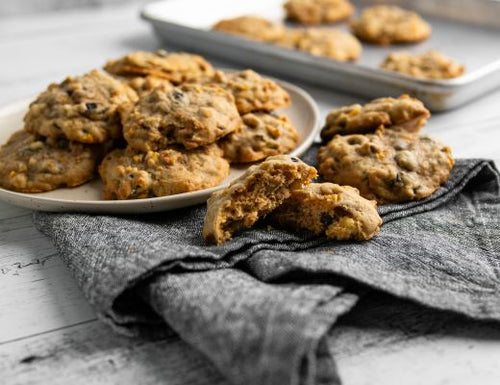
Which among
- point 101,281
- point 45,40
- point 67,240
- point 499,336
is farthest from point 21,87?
point 499,336

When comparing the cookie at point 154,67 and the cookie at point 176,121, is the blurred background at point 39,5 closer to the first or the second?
the cookie at point 154,67

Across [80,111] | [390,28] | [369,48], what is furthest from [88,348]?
[390,28]

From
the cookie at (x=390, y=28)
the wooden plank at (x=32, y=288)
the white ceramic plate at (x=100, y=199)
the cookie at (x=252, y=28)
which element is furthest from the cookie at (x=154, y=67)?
the cookie at (x=390, y=28)

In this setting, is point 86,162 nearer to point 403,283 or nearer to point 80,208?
point 80,208

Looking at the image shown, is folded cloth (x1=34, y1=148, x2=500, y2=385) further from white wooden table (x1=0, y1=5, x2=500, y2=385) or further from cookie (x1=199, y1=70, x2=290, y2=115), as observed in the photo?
cookie (x1=199, y1=70, x2=290, y2=115)

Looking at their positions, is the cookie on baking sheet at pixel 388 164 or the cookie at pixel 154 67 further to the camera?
the cookie at pixel 154 67

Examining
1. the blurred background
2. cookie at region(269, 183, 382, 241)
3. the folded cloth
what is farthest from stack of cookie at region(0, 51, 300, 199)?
the blurred background

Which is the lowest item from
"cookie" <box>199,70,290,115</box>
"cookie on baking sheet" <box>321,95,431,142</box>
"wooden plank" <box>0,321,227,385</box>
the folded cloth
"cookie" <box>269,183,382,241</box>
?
"wooden plank" <box>0,321,227,385</box>

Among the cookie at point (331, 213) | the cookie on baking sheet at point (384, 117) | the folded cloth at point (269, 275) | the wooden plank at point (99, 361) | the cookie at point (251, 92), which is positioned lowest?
the wooden plank at point (99, 361)
